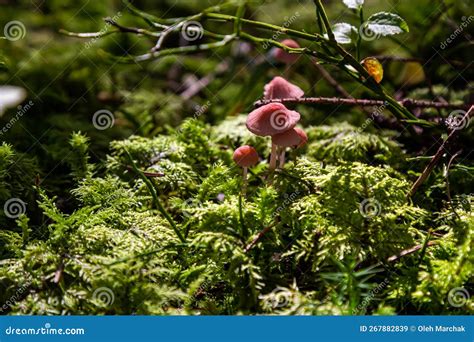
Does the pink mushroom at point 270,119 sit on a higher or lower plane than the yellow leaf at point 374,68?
lower

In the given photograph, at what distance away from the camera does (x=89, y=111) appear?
2.19 m

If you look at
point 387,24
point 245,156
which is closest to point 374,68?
point 387,24

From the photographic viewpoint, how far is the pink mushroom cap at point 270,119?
4.53ft

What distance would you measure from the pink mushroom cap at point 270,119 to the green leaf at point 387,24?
321 mm

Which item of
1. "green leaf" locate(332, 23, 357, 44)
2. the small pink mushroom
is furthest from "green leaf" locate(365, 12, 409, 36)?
the small pink mushroom

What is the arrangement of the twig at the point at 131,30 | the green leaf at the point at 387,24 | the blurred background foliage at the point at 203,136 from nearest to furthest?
the blurred background foliage at the point at 203,136, the green leaf at the point at 387,24, the twig at the point at 131,30

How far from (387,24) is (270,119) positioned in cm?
42

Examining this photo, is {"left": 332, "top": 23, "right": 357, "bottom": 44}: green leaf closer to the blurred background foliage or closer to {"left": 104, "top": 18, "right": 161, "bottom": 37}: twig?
the blurred background foliage

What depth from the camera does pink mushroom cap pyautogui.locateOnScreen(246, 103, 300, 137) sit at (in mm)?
1381

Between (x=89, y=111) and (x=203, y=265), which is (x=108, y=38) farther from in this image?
(x=203, y=265)

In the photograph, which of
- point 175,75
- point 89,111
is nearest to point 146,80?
point 175,75

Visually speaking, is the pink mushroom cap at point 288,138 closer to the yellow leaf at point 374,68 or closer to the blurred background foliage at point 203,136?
the blurred background foliage at point 203,136

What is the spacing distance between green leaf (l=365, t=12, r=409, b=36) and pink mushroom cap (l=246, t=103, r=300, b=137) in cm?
32

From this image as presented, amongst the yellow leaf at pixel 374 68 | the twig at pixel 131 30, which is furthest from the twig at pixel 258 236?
the twig at pixel 131 30
